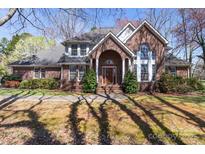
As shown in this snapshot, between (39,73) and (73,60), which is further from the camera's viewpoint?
(73,60)

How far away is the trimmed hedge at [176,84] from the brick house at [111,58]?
69 cm

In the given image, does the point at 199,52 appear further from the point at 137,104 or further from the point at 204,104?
the point at 137,104

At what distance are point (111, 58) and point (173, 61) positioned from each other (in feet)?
12.2

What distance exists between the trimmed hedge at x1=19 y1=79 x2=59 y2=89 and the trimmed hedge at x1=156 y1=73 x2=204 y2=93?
5.49 meters

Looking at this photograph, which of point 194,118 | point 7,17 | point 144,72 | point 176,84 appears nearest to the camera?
point 7,17

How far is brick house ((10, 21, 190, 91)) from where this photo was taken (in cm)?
1373

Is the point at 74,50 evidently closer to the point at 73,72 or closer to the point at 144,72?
the point at 73,72

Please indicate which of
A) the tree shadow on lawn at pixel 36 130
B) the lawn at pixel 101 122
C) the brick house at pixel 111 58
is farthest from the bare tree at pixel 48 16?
the brick house at pixel 111 58

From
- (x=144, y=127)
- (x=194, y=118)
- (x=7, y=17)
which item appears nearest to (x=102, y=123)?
(x=144, y=127)

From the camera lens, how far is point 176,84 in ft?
37.3

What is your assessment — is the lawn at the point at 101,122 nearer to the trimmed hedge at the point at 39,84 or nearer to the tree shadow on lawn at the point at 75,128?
the tree shadow on lawn at the point at 75,128

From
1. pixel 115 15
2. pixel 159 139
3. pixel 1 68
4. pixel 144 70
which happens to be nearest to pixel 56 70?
pixel 1 68

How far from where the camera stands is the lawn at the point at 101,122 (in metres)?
5.64

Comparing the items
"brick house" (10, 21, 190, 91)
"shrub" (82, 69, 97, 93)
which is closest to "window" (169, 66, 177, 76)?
"brick house" (10, 21, 190, 91)
